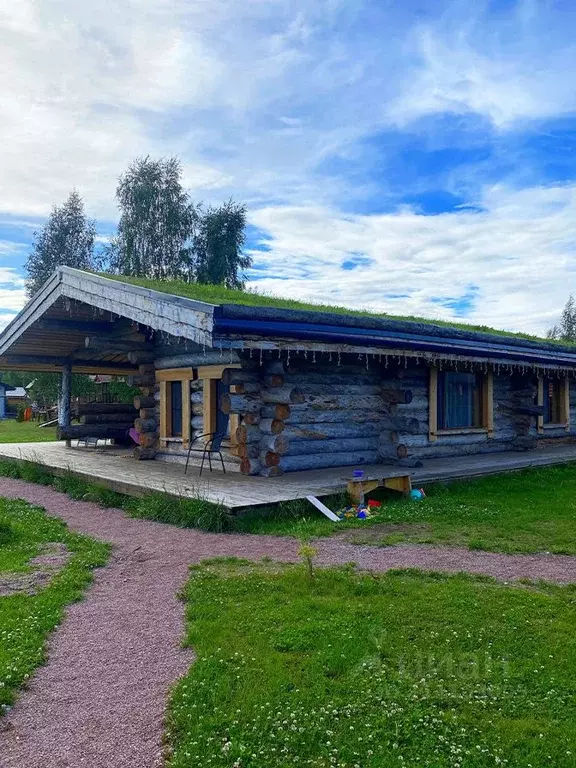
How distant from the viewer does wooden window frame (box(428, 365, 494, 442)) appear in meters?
12.6

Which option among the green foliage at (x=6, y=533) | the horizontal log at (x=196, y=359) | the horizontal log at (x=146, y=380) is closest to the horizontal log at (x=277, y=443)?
the horizontal log at (x=196, y=359)

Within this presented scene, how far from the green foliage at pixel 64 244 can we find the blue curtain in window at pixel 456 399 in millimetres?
23585

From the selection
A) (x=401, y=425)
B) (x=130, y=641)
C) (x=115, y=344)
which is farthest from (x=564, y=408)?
(x=130, y=641)

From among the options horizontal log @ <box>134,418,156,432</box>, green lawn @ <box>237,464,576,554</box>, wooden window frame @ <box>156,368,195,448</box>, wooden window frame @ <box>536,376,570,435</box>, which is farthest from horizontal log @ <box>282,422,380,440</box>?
wooden window frame @ <box>536,376,570,435</box>

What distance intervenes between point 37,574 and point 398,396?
7.06 meters

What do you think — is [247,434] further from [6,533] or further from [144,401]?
[144,401]

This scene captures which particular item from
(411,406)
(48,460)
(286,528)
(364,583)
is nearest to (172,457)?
(48,460)

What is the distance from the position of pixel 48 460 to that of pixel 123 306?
474 cm

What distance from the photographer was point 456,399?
44.2 ft

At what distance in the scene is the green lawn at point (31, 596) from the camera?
4.02 metres

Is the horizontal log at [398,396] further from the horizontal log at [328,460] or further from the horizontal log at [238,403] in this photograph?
the horizontal log at [238,403]

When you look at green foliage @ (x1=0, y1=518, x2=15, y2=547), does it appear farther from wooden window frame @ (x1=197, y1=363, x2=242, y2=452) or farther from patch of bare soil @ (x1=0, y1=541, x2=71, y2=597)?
wooden window frame @ (x1=197, y1=363, x2=242, y2=452)

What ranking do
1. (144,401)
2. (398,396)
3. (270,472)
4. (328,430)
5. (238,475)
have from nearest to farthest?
(270,472), (238,475), (328,430), (398,396), (144,401)

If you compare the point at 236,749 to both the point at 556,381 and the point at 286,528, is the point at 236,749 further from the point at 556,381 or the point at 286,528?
the point at 556,381
